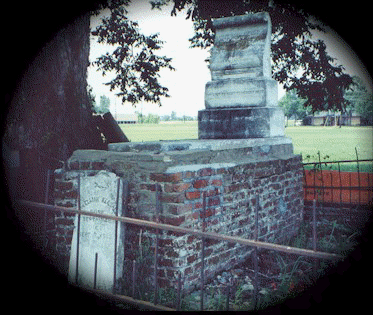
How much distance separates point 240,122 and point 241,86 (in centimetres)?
49

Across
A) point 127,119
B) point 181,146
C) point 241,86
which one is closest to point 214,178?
point 181,146

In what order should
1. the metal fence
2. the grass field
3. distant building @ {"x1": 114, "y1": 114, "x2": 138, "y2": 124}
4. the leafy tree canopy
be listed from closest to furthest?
1. the metal fence
2. the leafy tree canopy
3. the grass field
4. distant building @ {"x1": 114, "y1": 114, "x2": 138, "y2": 124}

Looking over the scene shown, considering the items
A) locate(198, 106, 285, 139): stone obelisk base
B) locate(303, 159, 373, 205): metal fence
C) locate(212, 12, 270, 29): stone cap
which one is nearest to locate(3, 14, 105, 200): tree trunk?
locate(198, 106, 285, 139): stone obelisk base

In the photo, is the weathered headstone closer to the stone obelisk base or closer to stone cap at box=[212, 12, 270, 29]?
the stone obelisk base

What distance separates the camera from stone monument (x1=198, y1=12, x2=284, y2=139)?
4.55m

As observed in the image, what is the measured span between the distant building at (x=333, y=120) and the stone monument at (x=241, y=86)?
207 feet

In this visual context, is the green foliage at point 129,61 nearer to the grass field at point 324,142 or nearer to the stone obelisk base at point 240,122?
the grass field at point 324,142

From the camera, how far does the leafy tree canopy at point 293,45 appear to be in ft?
29.0

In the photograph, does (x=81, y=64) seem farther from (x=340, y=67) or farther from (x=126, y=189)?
(x=340, y=67)

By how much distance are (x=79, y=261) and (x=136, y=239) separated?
0.55 m

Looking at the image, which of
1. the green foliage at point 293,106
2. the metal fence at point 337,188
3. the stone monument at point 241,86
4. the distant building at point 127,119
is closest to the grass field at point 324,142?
the metal fence at point 337,188

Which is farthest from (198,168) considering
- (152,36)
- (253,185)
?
(152,36)

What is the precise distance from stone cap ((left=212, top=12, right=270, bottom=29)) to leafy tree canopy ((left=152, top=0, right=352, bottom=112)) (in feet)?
14.1

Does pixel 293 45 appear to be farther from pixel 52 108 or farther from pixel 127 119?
pixel 127 119
